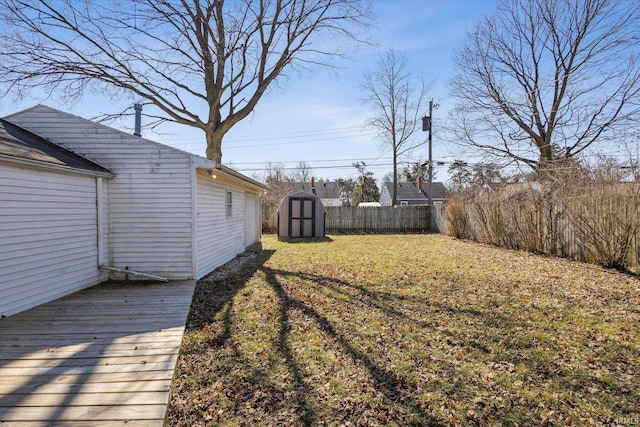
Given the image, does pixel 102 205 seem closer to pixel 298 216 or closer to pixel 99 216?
pixel 99 216

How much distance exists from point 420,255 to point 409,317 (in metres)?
5.89

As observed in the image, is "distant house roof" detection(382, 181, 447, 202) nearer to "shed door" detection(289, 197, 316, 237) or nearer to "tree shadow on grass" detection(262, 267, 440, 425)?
"shed door" detection(289, 197, 316, 237)

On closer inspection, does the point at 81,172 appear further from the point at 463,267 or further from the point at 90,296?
the point at 463,267

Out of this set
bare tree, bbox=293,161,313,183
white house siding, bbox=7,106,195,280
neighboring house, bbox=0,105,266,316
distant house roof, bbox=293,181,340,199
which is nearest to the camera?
neighboring house, bbox=0,105,266,316

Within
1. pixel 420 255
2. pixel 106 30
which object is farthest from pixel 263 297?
pixel 106 30

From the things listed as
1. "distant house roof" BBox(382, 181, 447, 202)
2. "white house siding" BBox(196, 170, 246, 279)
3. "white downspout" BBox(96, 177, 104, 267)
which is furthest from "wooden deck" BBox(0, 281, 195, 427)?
"distant house roof" BBox(382, 181, 447, 202)

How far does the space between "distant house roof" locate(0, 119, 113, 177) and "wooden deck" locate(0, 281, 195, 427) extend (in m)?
2.23

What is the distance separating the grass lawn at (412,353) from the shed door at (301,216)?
30.3 feet

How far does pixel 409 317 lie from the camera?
4.54m

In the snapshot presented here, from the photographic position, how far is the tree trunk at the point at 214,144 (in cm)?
1068

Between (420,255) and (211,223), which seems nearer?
(211,223)

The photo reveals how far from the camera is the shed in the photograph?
15812 millimetres

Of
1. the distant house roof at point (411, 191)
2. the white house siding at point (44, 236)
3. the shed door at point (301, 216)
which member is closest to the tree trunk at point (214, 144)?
the white house siding at point (44, 236)

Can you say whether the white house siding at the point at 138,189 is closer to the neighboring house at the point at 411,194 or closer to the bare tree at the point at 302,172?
the neighboring house at the point at 411,194
